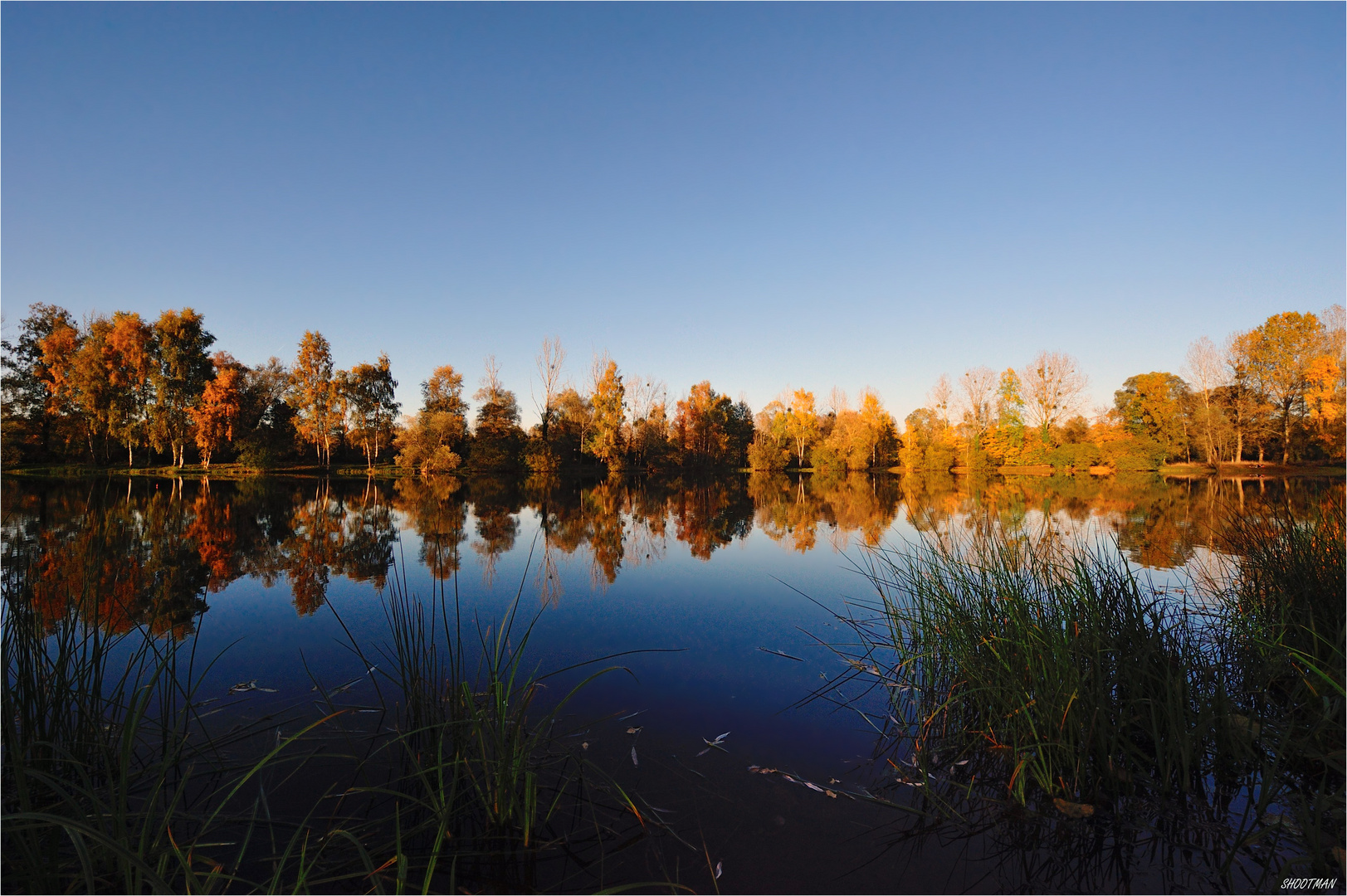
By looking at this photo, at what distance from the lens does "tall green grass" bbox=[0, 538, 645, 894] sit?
6.37 ft

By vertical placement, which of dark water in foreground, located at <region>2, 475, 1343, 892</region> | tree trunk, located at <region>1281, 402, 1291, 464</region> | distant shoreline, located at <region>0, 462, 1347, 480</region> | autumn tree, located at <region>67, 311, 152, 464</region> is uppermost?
autumn tree, located at <region>67, 311, 152, 464</region>

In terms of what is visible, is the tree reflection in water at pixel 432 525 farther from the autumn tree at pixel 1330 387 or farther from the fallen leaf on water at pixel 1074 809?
the autumn tree at pixel 1330 387

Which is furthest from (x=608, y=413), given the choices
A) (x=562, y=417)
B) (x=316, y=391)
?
(x=316, y=391)

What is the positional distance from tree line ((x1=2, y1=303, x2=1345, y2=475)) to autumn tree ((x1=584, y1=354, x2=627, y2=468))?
0.12 m

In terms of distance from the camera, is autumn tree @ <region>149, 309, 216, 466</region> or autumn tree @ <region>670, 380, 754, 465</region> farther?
autumn tree @ <region>670, 380, 754, 465</region>

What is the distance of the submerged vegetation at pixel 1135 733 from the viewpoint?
2.28 metres

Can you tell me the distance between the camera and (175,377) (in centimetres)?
2914

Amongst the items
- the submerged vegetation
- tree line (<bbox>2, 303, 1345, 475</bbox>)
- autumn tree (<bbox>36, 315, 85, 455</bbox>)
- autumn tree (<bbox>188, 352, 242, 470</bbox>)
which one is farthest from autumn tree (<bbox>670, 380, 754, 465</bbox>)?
the submerged vegetation

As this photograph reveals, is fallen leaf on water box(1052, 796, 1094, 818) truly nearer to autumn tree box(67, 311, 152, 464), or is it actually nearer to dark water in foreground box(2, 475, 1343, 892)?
dark water in foreground box(2, 475, 1343, 892)

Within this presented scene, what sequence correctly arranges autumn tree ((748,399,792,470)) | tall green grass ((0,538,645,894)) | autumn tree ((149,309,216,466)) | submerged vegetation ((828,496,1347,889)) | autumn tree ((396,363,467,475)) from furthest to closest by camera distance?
autumn tree ((748,399,792,470)), autumn tree ((396,363,467,475)), autumn tree ((149,309,216,466)), submerged vegetation ((828,496,1347,889)), tall green grass ((0,538,645,894))

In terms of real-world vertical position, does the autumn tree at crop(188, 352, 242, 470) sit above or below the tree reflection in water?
above

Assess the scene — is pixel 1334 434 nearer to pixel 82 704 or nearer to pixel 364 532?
pixel 364 532

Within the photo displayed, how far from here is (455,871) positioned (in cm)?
220

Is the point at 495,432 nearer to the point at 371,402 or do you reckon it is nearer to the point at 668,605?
the point at 371,402
